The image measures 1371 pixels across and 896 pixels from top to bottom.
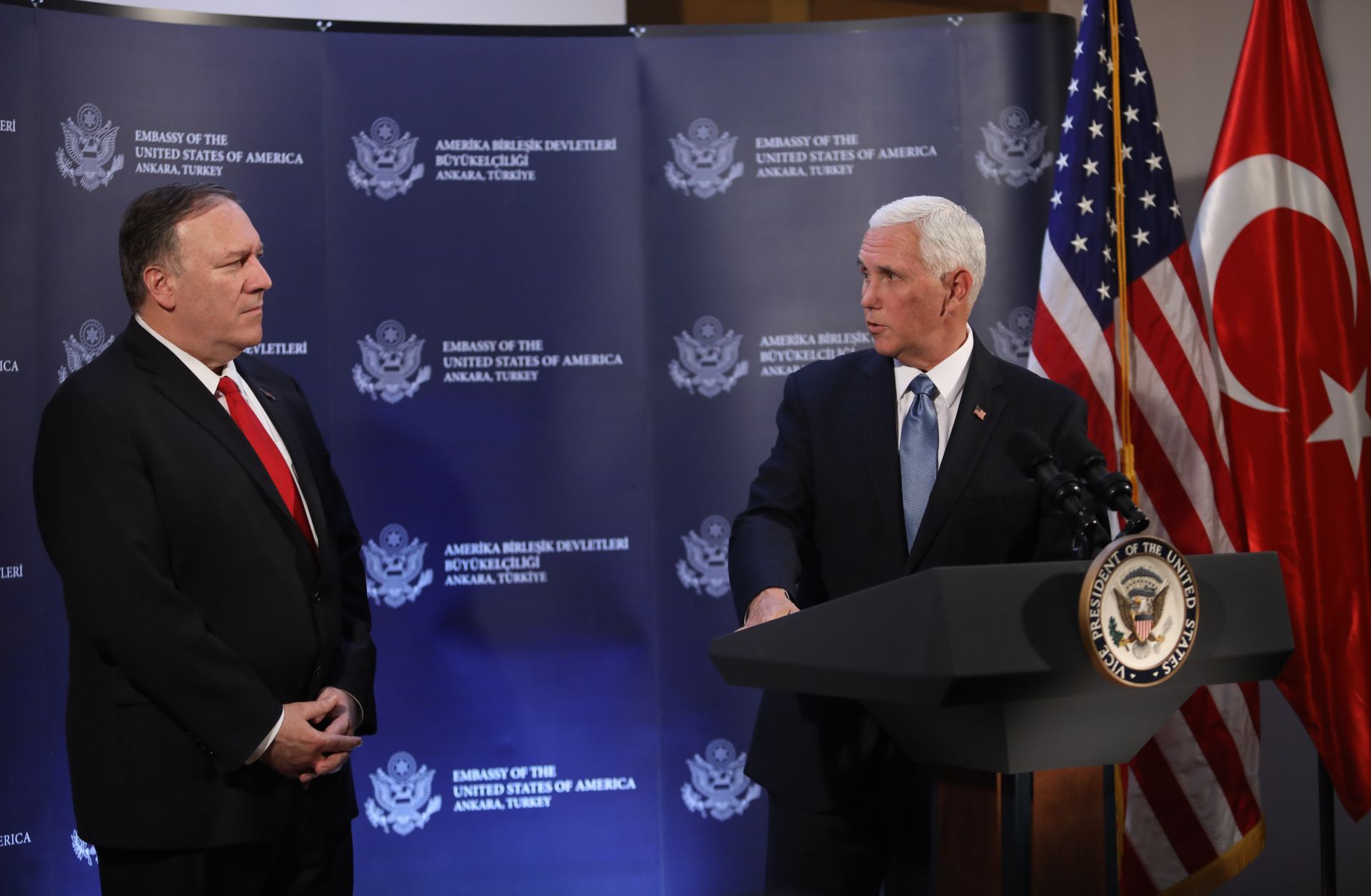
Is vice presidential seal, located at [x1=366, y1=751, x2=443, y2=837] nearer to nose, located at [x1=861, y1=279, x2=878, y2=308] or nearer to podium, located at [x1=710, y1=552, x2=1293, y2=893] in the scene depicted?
nose, located at [x1=861, y1=279, x2=878, y2=308]

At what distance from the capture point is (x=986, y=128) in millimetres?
3760

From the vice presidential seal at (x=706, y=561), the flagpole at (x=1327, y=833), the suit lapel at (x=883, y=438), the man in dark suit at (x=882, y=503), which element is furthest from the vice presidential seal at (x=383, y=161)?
the flagpole at (x=1327, y=833)

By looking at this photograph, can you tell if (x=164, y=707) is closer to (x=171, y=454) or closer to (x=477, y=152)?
(x=171, y=454)

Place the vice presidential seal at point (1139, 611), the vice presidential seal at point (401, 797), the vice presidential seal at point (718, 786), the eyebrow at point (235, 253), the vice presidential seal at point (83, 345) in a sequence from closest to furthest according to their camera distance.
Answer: the vice presidential seal at point (1139, 611) < the eyebrow at point (235, 253) < the vice presidential seal at point (83, 345) < the vice presidential seal at point (401, 797) < the vice presidential seal at point (718, 786)

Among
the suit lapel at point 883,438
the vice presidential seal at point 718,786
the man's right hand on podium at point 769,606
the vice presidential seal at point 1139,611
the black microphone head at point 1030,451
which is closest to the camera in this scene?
the vice presidential seal at point 1139,611

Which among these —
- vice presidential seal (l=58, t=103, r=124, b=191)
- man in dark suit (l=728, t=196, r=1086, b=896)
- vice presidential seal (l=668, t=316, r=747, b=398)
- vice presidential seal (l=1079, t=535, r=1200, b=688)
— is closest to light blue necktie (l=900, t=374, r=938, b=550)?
man in dark suit (l=728, t=196, r=1086, b=896)

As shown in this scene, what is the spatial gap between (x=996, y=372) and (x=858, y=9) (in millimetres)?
2679

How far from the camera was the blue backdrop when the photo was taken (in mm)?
3600

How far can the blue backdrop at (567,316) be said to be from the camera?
3600 mm

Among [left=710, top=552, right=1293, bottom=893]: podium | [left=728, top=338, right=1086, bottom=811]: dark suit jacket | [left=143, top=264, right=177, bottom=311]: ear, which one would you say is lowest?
[left=710, top=552, right=1293, bottom=893]: podium

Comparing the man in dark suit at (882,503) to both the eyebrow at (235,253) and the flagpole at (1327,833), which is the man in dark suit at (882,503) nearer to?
the eyebrow at (235,253)

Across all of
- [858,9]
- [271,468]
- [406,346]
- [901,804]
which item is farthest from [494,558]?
[858,9]

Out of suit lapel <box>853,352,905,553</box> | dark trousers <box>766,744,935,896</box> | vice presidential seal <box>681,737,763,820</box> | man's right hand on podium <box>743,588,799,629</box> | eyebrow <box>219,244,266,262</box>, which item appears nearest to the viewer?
man's right hand on podium <box>743,588,799,629</box>

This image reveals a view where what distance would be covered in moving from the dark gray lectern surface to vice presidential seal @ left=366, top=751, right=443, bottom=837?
2354 millimetres
